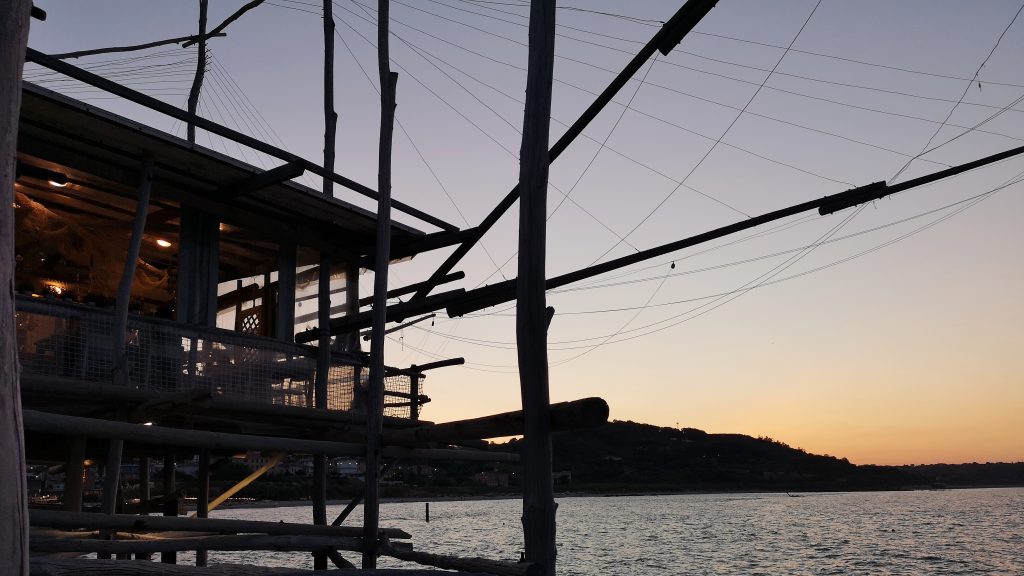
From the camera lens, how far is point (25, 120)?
38.5ft

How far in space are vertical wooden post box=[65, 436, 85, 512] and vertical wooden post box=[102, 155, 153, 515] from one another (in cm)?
63

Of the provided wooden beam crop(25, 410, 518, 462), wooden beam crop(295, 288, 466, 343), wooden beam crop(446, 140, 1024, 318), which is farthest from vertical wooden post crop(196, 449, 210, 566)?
wooden beam crop(446, 140, 1024, 318)

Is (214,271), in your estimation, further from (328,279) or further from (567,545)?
(567,545)

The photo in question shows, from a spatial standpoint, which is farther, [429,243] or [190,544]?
[429,243]

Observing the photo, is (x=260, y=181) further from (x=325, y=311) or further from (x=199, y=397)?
(x=199, y=397)

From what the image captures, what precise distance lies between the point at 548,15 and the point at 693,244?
17.1ft

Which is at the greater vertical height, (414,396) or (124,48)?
(124,48)

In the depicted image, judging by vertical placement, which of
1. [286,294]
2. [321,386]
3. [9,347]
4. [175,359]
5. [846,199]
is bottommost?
[9,347]

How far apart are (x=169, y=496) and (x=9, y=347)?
1312cm

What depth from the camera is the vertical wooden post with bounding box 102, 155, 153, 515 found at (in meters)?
11.4

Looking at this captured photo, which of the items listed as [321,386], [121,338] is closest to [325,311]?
[321,386]

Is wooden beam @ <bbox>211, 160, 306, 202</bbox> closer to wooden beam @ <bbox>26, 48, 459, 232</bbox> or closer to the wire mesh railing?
wooden beam @ <bbox>26, 48, 459, 232</bbox>

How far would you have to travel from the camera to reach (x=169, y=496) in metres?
14.9

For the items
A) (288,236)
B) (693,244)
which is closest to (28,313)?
(288,236)
